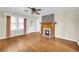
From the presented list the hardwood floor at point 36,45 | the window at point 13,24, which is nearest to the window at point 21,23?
the window at point 13,24

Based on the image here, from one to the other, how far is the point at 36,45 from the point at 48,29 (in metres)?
0.48

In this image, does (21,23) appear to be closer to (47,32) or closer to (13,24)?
(13,24)

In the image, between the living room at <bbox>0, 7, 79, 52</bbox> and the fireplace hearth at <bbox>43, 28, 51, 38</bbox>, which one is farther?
the fireplace hearth at <bbox>43, 28, 51, 38</bbox>

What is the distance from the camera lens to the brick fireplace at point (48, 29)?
7.14 feet

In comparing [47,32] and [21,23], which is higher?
[21,23]

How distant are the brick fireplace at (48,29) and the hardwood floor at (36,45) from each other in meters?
0.14

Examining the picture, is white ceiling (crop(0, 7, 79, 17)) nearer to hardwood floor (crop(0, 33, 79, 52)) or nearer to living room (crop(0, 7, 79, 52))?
living room (crop(0, 7, 79, 52))

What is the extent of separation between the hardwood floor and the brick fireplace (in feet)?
0.46

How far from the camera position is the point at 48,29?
7.42 ft

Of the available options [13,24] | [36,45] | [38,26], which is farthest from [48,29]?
[13,24]

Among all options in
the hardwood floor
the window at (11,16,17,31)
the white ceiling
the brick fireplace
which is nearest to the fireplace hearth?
the brick fireplace

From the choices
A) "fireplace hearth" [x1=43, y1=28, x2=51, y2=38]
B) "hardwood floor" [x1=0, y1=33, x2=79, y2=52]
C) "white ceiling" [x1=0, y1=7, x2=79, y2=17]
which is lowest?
"hardwood floor" [x1=0, y1=33, x2=79, y2=52]

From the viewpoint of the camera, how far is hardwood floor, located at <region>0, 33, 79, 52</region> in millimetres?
2029
